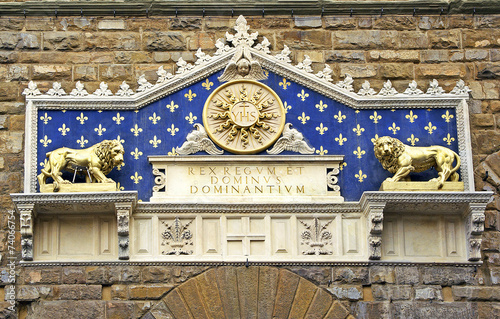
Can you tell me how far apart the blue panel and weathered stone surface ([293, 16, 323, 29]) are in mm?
979

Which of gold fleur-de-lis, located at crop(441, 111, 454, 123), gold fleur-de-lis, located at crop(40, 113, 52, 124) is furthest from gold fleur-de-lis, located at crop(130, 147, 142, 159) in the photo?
gold fleur-de-lis, located at crop(441, 111, 454, 123)

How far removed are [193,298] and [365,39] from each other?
15.5 ft

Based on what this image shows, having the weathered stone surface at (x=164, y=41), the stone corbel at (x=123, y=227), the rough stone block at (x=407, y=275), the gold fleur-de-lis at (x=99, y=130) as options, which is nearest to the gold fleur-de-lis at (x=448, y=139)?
the rough stone block at (x=407, y=275)

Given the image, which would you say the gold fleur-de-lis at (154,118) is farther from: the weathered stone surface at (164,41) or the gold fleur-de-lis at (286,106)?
the gold fleur-de-lis at (286,106)

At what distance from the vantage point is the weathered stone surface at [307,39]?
15629 millimetres

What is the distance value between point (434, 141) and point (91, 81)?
5063mm

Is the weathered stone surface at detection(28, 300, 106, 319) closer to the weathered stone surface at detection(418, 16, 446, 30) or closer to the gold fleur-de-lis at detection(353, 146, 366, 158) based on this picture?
the gold fleur-de-lis at detection(353, 146, 366, 158)

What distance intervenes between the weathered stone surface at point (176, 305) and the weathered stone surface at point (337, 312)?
188 centimetres

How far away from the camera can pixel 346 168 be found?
14883mm

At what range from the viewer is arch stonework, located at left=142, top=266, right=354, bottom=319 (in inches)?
555

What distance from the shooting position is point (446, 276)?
47.3 feet

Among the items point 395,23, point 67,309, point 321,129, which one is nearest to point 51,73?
point 67,309

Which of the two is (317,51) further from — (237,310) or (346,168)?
(237,310)

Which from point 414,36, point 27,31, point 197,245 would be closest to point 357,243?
point 197,245
